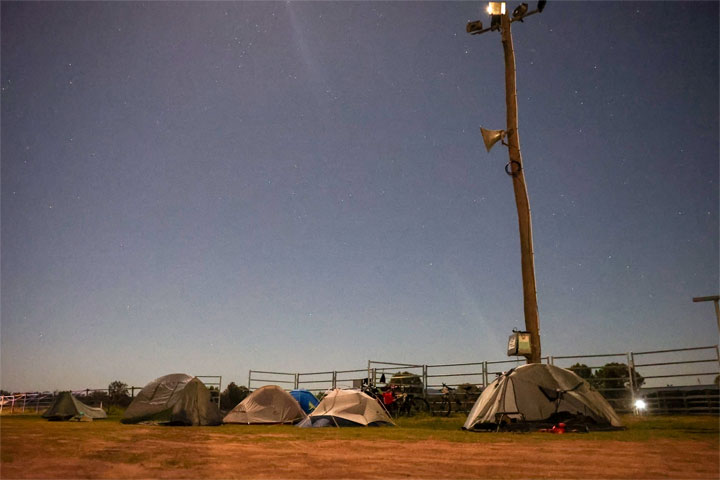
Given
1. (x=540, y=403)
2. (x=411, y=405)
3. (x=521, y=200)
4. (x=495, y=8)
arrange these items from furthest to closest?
1. (x=411, y=405)
2. (x=495, y=8)
3. (x=521, y=200)
4. (x=540, y=403)

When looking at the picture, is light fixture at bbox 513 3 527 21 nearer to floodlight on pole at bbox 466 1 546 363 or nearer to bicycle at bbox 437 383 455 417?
floodlight on pole at bbox 466 1 546 363

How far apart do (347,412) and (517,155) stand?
237 inches

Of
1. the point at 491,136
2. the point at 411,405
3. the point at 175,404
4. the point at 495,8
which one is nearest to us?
the point at 491,136

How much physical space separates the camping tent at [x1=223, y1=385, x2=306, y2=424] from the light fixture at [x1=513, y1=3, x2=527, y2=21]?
9.90 meters

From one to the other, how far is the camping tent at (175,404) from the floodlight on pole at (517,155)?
6880mm

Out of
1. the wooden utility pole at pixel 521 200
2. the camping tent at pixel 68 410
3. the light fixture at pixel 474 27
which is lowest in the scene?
the camping tent at pixel 68 410

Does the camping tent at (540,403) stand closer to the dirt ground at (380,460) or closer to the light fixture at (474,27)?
the dirt ground at (380,460)

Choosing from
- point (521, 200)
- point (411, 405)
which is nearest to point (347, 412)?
point (411, 405)

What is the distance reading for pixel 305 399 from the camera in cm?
1373

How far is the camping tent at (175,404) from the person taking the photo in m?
11.0

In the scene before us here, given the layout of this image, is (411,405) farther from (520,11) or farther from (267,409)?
(520,11)

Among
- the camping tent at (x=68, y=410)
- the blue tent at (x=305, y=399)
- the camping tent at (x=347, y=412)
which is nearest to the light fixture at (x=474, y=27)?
the camping tent at (x=347, y=412)

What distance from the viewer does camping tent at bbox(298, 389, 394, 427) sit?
944 cm

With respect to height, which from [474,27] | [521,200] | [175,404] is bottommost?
[175,404]
